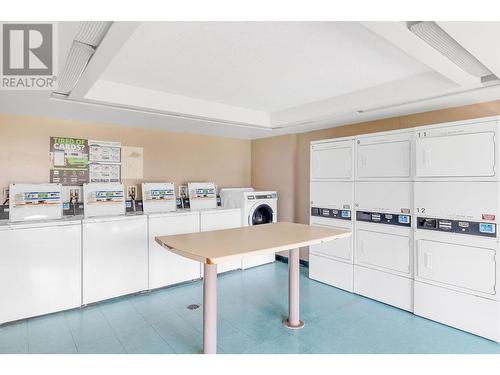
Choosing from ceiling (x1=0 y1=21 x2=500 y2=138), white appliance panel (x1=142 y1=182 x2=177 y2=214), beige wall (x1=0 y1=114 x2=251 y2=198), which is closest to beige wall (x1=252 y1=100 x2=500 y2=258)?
ceiling (x1=0 y1=21 x2=500 y2=138)

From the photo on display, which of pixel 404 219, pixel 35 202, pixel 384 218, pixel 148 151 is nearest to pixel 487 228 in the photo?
pixel 404 219

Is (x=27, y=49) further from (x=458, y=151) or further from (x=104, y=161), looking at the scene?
(x=458, y=151)

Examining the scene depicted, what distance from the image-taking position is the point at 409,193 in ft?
10.8

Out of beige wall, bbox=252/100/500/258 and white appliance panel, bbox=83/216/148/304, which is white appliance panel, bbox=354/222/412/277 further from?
white appliance panel, bbox=83/216/148/304

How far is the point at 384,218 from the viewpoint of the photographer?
3.53 meters

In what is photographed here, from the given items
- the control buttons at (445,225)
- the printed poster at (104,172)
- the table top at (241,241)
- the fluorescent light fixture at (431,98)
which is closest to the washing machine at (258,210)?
the table top at (241,241)

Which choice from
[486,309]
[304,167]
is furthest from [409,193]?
[304,167]

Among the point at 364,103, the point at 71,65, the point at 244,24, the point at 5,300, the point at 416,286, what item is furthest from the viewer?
the point at 364,103

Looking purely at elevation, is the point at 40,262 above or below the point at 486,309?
above

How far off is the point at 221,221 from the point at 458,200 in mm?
3155

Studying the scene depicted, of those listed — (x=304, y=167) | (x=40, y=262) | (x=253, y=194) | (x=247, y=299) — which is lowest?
(x=247, y=299)
